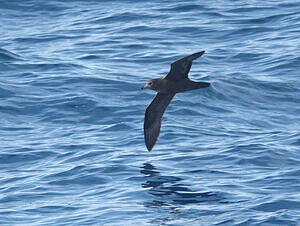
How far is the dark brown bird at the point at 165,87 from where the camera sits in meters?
15.8

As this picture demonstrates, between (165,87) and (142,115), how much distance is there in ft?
11.2

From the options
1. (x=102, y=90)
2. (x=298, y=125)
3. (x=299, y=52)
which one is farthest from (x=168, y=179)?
(x=299, y=52)

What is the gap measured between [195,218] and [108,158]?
3.51 meters

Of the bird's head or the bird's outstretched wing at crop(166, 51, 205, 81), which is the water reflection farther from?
the bird's outstretched wing at crop(166, 51, 205, 81)

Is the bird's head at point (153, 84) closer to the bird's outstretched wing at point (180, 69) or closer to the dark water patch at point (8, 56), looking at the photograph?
the bird's outstretched wing at point (180, 69)

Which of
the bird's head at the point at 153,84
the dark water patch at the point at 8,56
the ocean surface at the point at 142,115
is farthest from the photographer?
the dark water patch at the point at 8,56


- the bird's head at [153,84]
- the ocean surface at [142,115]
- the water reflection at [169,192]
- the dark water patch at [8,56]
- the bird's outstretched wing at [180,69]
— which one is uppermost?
the bird's outstretched wing at [180,69]

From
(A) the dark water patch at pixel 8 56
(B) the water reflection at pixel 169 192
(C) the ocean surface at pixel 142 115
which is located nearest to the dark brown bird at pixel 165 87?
(C) the ocean surface at pixel 142 115

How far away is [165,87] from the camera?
16.2 metres

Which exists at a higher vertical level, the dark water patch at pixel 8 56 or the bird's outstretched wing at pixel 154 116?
the dark water patch at pixel 8 56

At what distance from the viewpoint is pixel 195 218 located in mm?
13898

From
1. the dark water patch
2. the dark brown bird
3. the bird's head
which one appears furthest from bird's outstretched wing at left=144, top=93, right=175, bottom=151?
the dark water patch

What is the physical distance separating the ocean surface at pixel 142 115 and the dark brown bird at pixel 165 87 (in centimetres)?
43

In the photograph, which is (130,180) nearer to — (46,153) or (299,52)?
(46,153)
